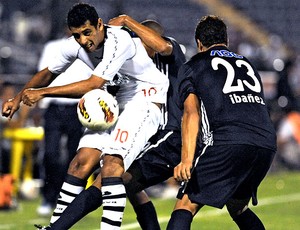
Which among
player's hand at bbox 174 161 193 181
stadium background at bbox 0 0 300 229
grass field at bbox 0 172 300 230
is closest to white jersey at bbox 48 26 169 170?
player's hand at bbox 174 161 193 181

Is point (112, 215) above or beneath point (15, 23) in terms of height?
beneath

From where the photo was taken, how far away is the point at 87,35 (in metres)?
7.46

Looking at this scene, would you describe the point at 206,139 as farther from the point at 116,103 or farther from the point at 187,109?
the point at 116,103

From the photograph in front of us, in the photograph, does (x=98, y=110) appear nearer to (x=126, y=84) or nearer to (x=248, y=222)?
(x=126, y=84)

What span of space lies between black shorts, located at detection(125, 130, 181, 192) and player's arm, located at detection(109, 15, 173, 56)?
712 millimetres

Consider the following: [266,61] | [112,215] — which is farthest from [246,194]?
[266,61]

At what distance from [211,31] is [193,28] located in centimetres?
1959

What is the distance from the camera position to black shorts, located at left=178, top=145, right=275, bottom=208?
695 cm

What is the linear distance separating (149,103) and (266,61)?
15806 millimetres

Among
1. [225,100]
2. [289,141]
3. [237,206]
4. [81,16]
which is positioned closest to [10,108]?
[81,16]

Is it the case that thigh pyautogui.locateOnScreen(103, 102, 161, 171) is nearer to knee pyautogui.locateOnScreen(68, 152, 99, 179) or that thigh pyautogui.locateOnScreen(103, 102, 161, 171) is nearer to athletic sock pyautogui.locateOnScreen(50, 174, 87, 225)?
knee pyautogui.locateOnScreen(68, 152, 99, 179)

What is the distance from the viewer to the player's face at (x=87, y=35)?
7441mm

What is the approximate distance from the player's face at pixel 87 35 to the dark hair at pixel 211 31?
A: 814mm

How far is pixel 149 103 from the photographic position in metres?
8.05
